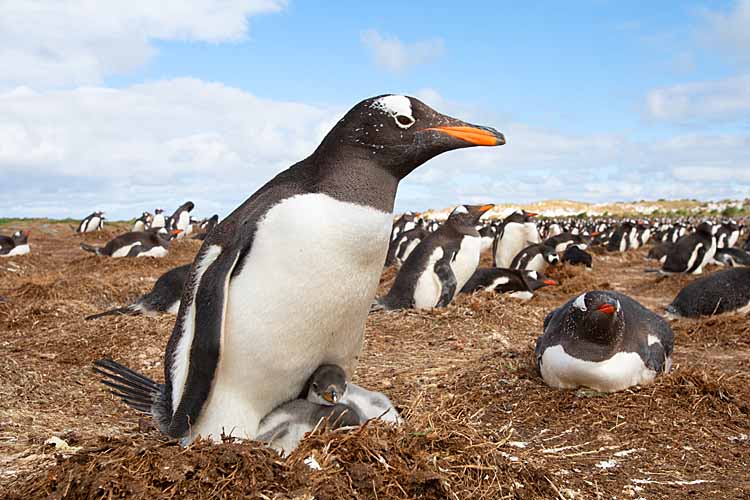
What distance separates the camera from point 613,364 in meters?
4.90

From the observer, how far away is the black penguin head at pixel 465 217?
395 inches

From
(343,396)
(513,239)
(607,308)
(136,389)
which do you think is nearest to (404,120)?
(343,396)

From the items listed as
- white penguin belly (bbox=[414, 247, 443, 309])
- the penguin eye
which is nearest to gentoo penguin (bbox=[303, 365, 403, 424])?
the penguin eye

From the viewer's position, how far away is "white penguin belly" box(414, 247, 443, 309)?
907 cm

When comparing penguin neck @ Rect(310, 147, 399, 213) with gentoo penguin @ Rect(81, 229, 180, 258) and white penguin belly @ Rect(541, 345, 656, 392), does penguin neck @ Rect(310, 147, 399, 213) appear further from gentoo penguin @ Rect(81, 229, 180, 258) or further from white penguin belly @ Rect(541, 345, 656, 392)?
gentoo penguin @ Rect(81, 229, 180, 258)

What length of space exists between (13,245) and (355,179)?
15736 mm

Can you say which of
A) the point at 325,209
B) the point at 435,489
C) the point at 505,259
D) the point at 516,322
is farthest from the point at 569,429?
the point at 505,259

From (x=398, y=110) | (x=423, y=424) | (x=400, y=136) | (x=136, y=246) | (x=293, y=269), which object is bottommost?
(x=136, y=246)

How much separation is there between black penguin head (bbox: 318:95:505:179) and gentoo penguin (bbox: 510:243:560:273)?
1041 cm

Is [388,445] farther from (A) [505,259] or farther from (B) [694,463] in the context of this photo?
(A) [505,259]

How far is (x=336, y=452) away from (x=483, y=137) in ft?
4.72

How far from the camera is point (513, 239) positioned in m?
15.2

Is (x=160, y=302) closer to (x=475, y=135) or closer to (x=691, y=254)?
(x=475, y=135)

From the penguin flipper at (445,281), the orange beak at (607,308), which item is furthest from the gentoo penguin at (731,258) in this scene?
the orange beak at (607,308)
